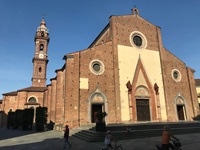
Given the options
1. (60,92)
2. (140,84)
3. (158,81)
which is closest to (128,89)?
(140,84)

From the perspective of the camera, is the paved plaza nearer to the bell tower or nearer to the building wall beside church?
the building wall beside church

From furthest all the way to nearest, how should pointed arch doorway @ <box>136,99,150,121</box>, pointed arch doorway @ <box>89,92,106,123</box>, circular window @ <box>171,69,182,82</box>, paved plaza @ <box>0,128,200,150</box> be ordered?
1. circular window @ <box>171,69,182,82</box>
2. pointed arch doorway @ <box>136,99,150,121</box>
3. pointed arch doorway @ <box>89,92,106,123</box>
4. paved plaza @ <box>0,128,200,150</box>

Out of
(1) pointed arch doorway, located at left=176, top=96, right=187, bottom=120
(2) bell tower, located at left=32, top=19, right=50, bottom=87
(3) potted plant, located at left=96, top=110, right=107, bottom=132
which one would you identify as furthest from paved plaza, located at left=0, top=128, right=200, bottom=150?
(2) bell tower, located at left=32, top=19, right=50, bottom=87

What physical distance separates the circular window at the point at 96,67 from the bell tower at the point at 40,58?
1096 inches

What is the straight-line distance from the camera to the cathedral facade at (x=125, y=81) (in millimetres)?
18266

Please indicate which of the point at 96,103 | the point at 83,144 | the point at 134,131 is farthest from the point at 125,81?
the point at 83,144

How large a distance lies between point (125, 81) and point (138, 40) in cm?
683

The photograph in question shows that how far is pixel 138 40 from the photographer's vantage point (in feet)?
76.8

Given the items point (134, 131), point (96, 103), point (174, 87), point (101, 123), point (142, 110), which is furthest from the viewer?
point (174, 87)

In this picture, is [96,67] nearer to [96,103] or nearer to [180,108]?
[96,103]

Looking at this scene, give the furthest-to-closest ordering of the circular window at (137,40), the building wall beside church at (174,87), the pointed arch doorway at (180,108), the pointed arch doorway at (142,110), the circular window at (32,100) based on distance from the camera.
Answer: the circular window at (32,100), the circular window at (137,40), the pointed arch doorway at (180,108), the building wall beside church at (174,87), the pointed arch doorway at (142,110)

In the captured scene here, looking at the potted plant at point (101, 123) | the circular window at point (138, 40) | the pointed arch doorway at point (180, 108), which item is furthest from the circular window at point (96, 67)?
the pointed arch doorway at point (180, 108)

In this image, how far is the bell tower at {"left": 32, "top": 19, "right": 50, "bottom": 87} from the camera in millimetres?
43281

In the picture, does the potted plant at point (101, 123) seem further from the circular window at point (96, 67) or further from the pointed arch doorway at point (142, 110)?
the pointed arch doorway at point (142, 110)
